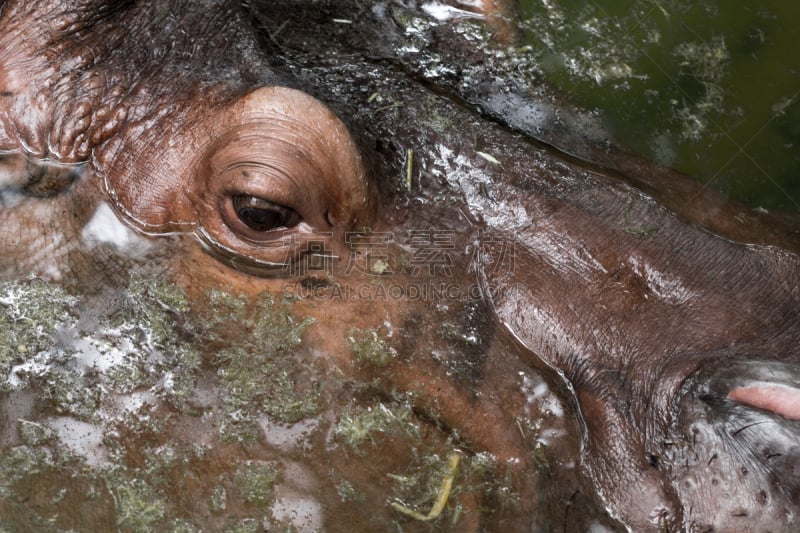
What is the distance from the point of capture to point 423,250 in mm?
3486

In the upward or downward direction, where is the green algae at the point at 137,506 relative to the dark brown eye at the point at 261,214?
downward

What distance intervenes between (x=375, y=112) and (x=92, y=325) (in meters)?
1.68

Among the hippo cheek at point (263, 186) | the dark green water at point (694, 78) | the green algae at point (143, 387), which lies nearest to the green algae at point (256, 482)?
the green algae at point (143, 387)

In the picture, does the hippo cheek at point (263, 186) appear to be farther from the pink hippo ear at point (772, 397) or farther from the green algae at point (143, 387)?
the pink hippo ear at point (772, 397)

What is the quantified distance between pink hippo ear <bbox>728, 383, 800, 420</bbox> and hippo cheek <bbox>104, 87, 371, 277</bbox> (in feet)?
5.67

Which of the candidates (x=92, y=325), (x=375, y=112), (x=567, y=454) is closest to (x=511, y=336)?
(x=567, y=454)

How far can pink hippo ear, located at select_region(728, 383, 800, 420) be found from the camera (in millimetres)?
2912

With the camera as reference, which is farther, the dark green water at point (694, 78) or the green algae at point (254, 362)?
the dark green water at point (694, 78)

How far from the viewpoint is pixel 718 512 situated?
113 inches

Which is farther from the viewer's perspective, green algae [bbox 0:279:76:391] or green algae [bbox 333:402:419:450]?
green algae [bbox 0:279:76:391]

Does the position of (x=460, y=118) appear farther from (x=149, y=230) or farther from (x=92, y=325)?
(x=92, y=325)

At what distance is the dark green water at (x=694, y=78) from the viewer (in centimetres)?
515

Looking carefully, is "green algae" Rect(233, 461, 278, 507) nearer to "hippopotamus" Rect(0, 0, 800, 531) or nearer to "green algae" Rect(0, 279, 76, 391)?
"hippopotamus" Rect(0, 0, 800, 531)

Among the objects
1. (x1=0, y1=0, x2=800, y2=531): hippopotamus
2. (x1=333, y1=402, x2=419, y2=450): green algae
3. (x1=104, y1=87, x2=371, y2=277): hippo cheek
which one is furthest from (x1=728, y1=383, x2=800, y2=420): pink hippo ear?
(x1=104, y1=87, x2=371, y2=277): hippo cheek
